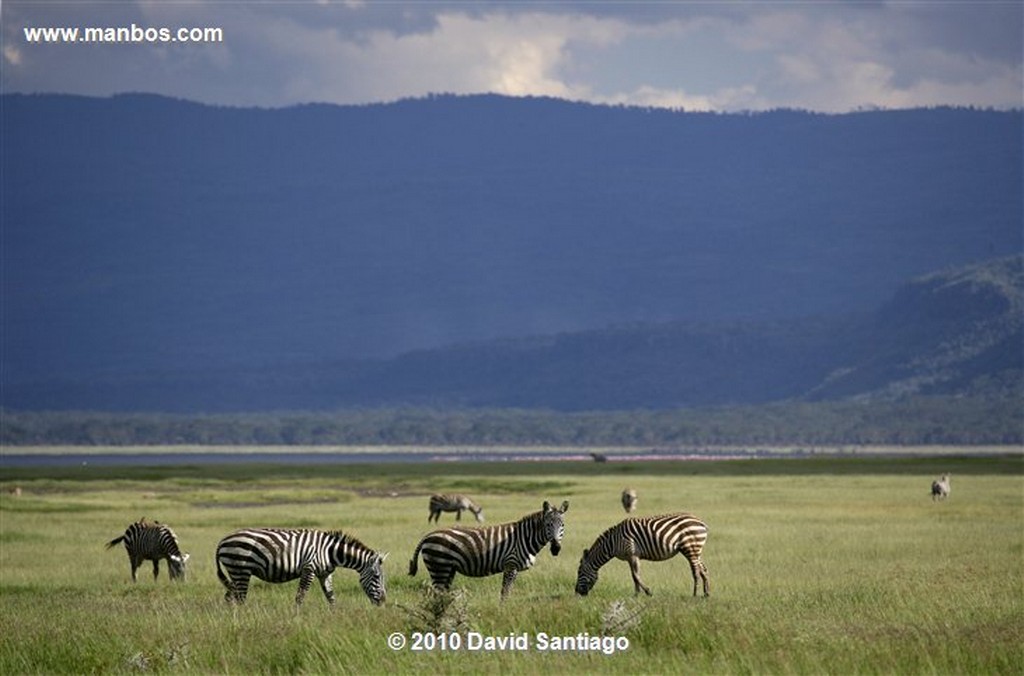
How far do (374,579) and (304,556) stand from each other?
1067 millimetres

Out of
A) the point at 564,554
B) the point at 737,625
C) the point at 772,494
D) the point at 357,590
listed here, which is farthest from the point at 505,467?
the point at 737,625

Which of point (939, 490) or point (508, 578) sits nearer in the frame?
point (508, 578)

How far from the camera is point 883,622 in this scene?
23547 mm

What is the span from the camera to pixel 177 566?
32531mm

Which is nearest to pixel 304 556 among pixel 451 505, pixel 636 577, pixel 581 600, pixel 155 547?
pixel 581 600

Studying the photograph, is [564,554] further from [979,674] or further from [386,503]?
[386,503]

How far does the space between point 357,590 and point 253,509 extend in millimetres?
33268

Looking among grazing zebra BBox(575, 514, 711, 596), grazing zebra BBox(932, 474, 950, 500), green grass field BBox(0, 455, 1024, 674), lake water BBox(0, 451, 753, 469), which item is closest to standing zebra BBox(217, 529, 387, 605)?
green grass field BBox(0, 455, 1024, 674)

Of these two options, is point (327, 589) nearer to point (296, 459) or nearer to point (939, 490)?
point (939, 490)

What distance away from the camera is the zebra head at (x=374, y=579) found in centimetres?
2486

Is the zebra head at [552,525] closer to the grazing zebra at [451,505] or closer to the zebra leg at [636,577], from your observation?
the zebra leg at [636,577]

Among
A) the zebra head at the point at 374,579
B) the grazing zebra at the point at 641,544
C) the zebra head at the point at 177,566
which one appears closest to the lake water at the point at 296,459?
the zebra head at the point at 177,566
